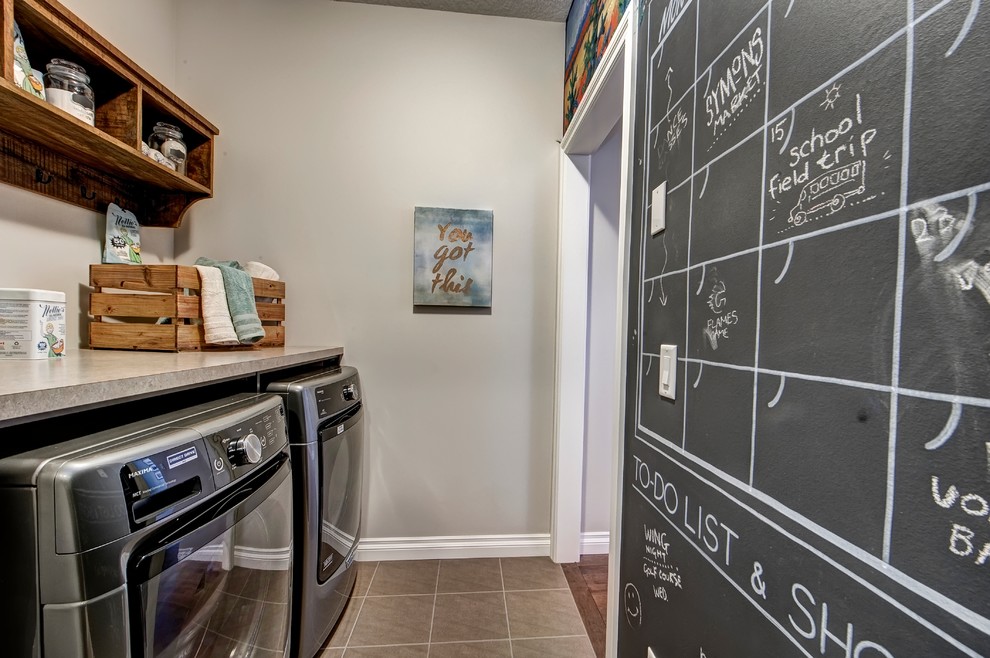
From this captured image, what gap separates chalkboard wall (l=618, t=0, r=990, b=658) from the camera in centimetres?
34

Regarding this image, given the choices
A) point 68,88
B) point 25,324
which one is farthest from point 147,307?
point 68,88

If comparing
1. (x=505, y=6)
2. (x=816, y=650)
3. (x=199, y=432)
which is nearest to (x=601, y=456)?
(x=816, y=650)

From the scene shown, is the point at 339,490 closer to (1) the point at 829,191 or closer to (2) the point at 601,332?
(2) the point at 601,332

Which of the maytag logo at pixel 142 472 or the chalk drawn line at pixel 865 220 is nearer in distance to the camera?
the chalk drawn line at pixel 865 220

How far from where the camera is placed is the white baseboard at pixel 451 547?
1.99 metres

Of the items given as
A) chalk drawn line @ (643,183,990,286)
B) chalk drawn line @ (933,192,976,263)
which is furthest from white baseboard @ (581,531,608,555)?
chalk drawn line @ (933,192,976,263)

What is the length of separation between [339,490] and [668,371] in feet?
3.93

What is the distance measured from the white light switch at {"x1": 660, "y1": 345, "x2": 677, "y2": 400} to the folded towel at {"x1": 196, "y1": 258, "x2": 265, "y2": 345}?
1.38m

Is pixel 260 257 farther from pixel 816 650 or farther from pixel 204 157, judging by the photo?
pixel 816 650

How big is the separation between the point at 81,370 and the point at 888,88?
4.33ft

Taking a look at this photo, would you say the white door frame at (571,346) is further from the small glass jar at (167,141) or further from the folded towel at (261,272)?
the small glass jar at (167,141)

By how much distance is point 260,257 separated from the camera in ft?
6.33

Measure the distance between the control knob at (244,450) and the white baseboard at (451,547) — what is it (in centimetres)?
136

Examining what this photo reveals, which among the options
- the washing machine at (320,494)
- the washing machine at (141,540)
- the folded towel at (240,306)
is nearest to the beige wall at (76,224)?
the folded towel at (240,306)
